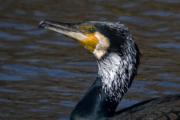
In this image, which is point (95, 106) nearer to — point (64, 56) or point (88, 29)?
point (88, 29)

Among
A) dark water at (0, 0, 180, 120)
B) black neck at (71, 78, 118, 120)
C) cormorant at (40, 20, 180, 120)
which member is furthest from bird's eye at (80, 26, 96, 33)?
dark water at (0, 0, 180, 120)

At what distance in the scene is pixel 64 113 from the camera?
1254cm

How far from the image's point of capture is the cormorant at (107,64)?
11188 millimetres

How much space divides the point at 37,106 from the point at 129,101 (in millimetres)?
1149

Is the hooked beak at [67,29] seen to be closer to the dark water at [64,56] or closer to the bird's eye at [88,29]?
the bird's eye at [88,29]

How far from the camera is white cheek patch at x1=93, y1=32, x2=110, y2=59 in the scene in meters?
11.2

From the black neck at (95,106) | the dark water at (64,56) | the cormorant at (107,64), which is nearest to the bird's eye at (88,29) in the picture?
the cormorant at (107,64)

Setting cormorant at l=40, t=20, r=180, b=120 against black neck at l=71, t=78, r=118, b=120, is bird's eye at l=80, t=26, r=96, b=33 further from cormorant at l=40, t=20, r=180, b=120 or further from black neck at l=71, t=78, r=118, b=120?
black neck at l=71, t=78, r=118, b=120

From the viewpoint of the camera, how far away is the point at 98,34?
37.2 ft

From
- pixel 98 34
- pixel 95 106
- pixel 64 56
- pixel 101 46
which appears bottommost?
pixel 64 56

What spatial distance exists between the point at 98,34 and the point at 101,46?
0.14 metres

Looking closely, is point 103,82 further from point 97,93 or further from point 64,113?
point 64,113

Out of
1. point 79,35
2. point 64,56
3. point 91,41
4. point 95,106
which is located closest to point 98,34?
point 91,41

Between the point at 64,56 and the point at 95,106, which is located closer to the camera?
the point at 95,106
